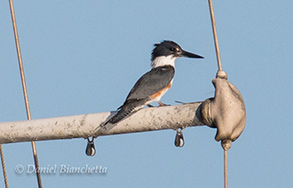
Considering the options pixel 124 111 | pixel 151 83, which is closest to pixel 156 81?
pixel 151 83

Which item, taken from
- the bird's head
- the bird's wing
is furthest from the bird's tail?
the bird's head

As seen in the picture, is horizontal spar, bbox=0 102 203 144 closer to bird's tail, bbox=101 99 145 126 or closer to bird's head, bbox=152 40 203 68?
bird's tail, bbox=101 99 145 126

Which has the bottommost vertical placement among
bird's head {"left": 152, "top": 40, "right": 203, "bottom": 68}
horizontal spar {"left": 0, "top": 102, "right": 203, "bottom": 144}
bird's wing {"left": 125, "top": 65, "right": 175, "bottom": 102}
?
horizontal spar {"left": 0, "top": 102, "right": 203, "bottom": 144}

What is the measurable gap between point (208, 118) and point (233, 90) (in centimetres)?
37

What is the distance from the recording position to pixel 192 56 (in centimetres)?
1085

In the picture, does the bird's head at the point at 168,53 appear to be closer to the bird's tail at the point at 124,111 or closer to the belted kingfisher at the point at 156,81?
the belted kingfisher at the point at 156,81

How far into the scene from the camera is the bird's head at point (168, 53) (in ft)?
35.6

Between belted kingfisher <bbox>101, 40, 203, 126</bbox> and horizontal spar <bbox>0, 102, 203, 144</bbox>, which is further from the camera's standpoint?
belted kingfisher <bbox>101, 40, 203, 126</bbox>

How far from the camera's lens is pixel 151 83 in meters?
9.23

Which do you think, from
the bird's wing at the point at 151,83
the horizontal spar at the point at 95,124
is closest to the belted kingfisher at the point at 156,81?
the bird's wing at the point at 151,83

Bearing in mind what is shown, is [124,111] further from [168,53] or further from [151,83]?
[168,53]

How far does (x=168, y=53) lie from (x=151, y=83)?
175 centimetres

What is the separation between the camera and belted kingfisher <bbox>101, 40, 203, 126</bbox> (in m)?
7.96

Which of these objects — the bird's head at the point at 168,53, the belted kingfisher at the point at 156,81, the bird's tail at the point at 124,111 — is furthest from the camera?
the bird's head at the point at 168,53
